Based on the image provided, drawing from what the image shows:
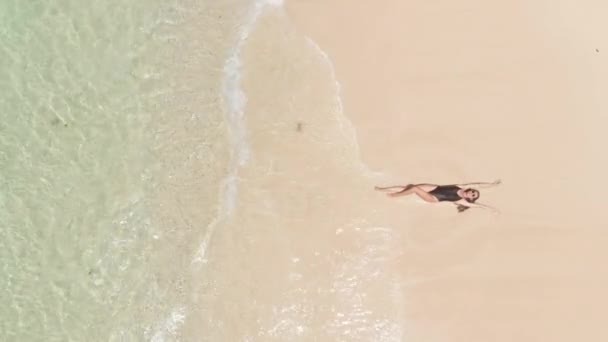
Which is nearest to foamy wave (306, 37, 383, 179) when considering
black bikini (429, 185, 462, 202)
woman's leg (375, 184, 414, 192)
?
woman's leg (375, 184, 414, 192)

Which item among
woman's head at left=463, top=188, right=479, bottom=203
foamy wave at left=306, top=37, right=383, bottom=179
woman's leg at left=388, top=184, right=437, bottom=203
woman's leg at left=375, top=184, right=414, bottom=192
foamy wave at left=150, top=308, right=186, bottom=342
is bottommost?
foamy wave at left=150, top=308, right=186, bottom=342

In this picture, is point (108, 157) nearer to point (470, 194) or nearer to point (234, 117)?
point (234, 117)

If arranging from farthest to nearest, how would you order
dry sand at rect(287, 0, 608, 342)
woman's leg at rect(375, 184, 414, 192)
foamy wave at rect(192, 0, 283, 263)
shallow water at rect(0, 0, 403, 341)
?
woman's leg at rect(375, 184, 414, 192), foamy wave at rect(192, 0, 283, 263), dry sand at rect(287, 0, 608, 342), shallow water at rect(0, 0, 403, 341)

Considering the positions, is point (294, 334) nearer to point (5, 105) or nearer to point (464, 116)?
point (464, 116)

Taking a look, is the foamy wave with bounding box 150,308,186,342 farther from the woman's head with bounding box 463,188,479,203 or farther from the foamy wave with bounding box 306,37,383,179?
the woman's head with bounding box 463,188,479,203

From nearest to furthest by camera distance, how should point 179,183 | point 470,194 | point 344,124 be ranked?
point 470,194, point 179,183, point 344,124

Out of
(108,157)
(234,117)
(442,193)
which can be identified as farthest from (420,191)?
(108,157)
